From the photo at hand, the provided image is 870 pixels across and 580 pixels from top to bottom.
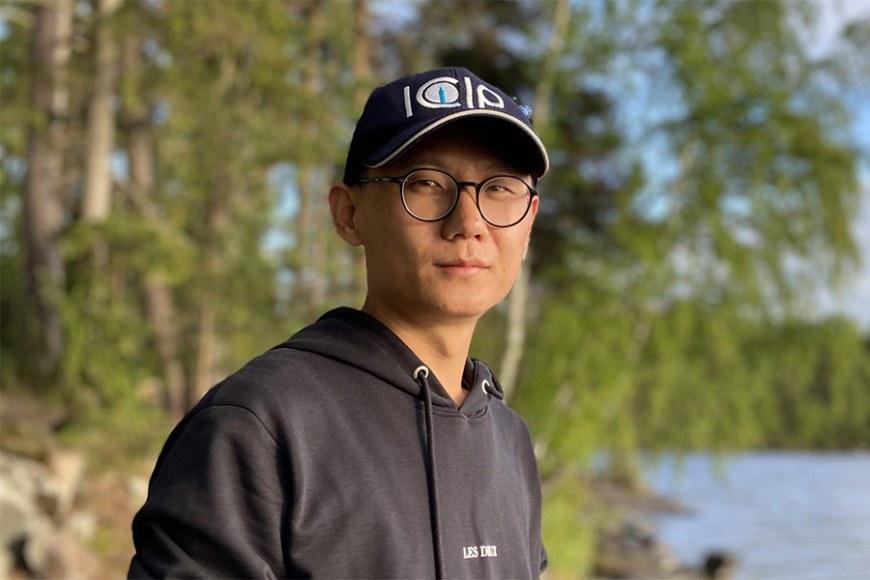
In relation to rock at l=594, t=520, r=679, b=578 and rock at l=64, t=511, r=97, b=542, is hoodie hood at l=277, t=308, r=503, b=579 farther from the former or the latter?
rock at l=594, t=520, r=679, b=578

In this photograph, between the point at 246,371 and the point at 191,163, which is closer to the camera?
the point at 246,371

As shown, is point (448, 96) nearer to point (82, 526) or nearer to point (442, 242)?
point (442, 242)

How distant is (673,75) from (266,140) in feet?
14.0

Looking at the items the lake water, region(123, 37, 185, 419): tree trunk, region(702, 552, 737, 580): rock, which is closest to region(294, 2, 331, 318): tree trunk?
region(123, 37, 185, 419): tree trunk

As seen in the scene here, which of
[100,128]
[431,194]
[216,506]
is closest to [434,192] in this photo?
[431,194]

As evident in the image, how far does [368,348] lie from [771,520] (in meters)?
25.3

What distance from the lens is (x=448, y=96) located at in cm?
137

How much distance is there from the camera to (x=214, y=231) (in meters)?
9.07

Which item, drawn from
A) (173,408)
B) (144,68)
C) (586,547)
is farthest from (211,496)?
(586,547)

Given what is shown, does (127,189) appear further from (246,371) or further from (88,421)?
(246,371)

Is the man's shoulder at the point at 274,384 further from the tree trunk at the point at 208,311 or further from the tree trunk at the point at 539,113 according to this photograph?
the tree trunk at the point at 539,113

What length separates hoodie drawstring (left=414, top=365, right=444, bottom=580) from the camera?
4.26ft

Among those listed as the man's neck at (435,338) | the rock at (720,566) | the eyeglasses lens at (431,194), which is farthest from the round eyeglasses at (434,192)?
the rock at (720,566)

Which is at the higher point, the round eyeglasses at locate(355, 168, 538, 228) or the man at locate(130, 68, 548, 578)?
the round eyeglasses at locate(355, 168, 538, 228)
